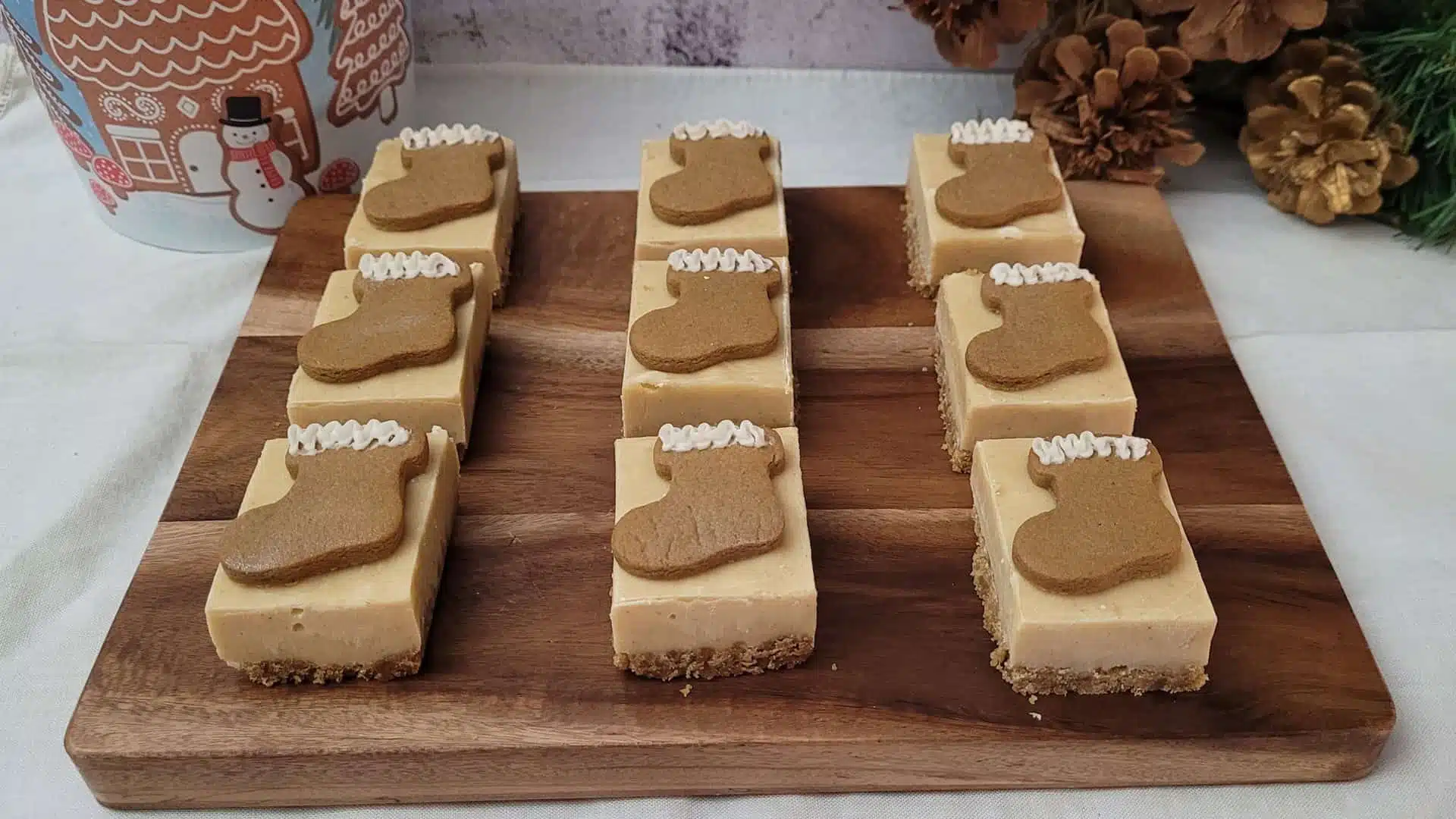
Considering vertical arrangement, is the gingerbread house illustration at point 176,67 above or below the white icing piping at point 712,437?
above

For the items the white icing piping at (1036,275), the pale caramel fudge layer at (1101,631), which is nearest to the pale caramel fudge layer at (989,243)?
the white icing piping at (1036,275)

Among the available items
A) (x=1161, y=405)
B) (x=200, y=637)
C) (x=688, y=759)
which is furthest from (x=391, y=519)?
(x=1161, y=405)

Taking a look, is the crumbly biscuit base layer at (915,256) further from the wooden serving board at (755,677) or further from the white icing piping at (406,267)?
the white icing piping at (406,267)

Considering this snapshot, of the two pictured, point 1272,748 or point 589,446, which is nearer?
point 1272,748

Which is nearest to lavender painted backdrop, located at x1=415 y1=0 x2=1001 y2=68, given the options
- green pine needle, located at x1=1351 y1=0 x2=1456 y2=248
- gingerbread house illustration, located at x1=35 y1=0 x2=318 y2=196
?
gingerbread house illustration, located at x1=35 y1=0 x2=318 y2=196

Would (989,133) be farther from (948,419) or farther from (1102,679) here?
(1102,679)

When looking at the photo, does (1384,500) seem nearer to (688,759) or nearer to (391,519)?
(688,759)
